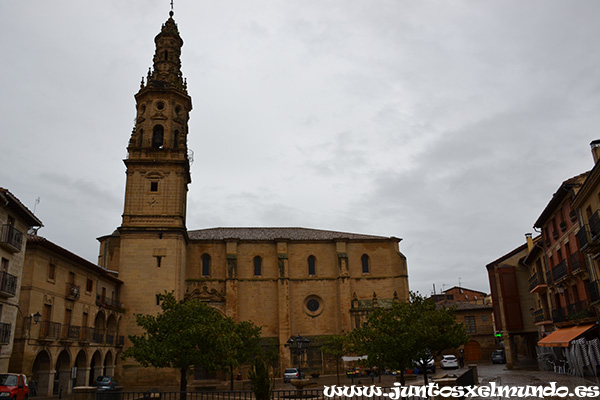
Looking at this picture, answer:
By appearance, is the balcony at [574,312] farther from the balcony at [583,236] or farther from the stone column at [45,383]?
the stone column at [45,383]

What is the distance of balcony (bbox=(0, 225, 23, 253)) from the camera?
773 inches

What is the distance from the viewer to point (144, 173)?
37.2 meters

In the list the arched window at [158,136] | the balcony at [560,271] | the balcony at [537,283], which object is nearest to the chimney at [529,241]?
the balcony at [537,283]

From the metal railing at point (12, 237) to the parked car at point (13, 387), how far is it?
5.90 metres

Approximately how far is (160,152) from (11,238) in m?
18.6

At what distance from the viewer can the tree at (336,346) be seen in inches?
1322

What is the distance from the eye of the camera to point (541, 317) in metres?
32.4

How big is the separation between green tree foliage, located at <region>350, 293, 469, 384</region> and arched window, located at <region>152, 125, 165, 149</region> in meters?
24.6

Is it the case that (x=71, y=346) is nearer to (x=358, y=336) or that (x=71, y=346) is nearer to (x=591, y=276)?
(x=358, y=336)

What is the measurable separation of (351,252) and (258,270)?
882cm

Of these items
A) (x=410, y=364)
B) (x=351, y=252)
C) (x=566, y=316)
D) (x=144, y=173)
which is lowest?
(x=410, y=364)

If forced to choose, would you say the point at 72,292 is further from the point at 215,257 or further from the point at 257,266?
the point at 257,266

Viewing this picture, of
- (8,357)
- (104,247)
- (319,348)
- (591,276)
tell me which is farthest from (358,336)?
(104,247)

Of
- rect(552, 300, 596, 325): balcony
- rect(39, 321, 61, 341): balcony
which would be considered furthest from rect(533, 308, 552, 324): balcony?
rect(39, 321, 61, 341): balcony
